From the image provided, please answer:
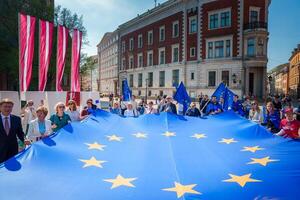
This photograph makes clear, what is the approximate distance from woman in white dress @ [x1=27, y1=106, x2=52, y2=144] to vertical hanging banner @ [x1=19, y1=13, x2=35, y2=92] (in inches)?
191

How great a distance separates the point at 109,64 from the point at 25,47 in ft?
255

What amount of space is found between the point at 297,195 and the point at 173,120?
166 inches

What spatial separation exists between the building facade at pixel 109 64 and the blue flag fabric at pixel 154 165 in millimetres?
69210

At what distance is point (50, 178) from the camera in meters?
4.55

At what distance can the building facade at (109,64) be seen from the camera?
79.7 metres

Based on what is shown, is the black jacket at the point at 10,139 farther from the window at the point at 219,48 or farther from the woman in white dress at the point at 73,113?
the window at the point at 219,48

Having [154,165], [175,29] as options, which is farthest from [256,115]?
[175,29]

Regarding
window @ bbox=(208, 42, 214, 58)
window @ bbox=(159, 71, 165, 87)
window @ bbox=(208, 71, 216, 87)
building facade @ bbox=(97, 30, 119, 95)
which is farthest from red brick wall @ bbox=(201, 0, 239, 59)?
building facade @ bbox=(97, 30, 119, 95)

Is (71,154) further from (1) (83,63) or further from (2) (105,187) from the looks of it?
(1) (83,63)

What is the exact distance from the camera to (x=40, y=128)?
256 inches

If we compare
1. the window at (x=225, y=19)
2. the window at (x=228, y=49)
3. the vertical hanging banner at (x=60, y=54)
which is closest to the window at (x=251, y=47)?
the window at (x=228, y=49)

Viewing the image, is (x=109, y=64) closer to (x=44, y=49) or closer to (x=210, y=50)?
(x=210, y=50)

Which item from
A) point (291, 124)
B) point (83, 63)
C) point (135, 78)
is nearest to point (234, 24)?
point (83, 63)

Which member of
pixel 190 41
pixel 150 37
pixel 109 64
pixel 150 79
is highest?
pixel 150 37
